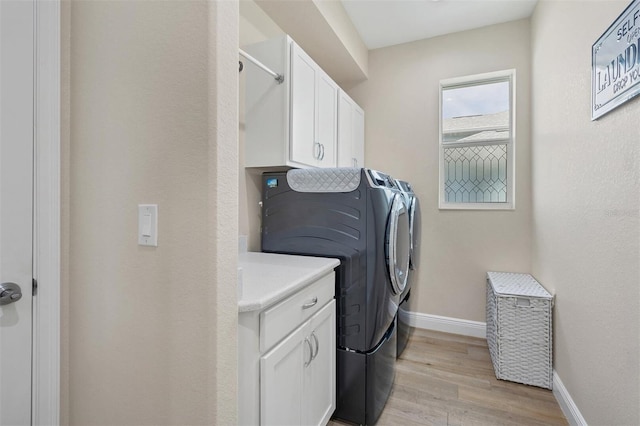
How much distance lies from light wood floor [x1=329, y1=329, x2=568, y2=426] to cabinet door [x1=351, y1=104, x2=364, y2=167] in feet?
5.72

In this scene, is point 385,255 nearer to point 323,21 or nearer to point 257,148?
point 257,148

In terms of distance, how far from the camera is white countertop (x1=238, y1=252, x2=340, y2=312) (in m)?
0.98

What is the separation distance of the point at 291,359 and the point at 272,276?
1.06 ft

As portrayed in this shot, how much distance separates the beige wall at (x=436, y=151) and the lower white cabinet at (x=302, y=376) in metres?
1.76

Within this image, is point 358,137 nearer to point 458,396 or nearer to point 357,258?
point 357,258

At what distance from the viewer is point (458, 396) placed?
1.94 m

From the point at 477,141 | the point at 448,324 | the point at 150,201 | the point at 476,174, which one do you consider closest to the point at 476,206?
the point at 476,174

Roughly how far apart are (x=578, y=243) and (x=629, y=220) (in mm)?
492

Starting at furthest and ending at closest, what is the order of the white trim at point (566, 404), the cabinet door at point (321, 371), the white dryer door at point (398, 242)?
the white dryer door at point (398, 242)
the white trim at point (566, 404)
the cabinet door at point (321, 371)

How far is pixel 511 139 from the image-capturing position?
2773mm

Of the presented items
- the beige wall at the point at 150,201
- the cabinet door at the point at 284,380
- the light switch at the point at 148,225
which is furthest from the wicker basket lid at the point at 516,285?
the light switch at the point at 148,225

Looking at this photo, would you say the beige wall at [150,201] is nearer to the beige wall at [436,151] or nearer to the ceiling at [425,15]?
the ceiling at [425,15]

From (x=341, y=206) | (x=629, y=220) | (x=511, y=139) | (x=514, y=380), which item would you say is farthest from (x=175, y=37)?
(x=511, y=139)

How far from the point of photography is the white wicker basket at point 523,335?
2031mm
